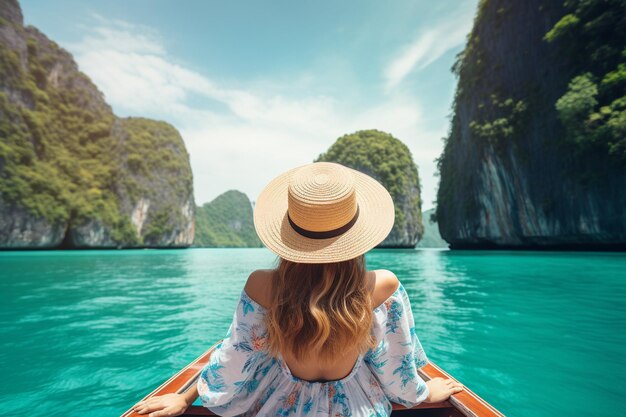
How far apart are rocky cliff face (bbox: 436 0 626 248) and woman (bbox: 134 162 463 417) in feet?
70.6

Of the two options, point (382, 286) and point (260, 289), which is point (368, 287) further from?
point (260, 289)

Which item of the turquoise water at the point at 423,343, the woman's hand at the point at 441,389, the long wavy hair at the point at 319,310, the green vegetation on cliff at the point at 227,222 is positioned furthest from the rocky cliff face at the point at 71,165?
the green vegetation on cliff at the point at 227,222

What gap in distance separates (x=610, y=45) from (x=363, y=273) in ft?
75.7

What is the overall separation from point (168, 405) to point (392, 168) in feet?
185

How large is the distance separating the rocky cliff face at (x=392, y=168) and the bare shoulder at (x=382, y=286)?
49294mm

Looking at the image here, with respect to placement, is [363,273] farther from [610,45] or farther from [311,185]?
[610,45]

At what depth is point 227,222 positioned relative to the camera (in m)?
128

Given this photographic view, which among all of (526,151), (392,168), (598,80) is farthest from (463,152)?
(392,168)

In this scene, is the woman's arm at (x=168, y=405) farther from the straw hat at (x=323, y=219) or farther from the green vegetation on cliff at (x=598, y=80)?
the green vegetation on cliff at (x=598, y=80)

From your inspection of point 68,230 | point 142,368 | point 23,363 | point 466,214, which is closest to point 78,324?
point 23,363

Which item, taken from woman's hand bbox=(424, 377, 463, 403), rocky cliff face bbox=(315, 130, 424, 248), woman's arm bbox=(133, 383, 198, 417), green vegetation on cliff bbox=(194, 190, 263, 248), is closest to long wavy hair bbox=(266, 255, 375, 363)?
woman's arm bbox=(133, 383, 198, 417)

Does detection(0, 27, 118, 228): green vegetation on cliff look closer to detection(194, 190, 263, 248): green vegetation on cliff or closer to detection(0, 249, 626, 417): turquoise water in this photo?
detection(0, 249, 626, 417): turquoise water

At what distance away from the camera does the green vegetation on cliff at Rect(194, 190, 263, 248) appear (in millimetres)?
106812

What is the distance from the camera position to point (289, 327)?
0.99m
